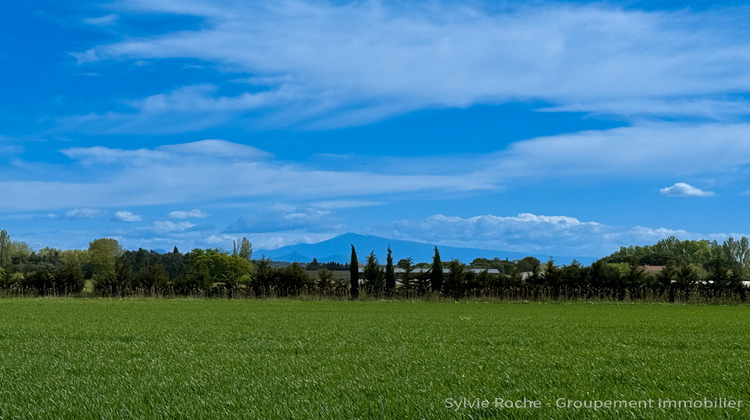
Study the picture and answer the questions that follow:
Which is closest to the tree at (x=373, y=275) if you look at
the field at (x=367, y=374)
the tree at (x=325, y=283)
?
the tree at (x=325, y=283)

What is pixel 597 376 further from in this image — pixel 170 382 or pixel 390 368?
pixel 170 382

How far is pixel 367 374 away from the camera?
8094 mm

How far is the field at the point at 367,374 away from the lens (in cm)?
621

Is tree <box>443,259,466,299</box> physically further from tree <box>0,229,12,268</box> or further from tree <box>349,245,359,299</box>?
tree <box>0,229,12,268</box>

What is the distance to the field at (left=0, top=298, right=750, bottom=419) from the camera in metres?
6.21

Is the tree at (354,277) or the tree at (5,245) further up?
the tree at (5,245)

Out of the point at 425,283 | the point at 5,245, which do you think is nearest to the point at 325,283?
the point at 425,283

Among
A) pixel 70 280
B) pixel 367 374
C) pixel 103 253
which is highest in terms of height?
pixel 103 253

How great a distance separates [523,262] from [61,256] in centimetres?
8821

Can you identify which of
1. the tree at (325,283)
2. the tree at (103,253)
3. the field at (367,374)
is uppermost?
the tree at (103,253)

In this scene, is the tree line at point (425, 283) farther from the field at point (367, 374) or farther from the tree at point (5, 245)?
the tree at point (5, 245)

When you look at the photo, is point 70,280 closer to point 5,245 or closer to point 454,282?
point 454,282

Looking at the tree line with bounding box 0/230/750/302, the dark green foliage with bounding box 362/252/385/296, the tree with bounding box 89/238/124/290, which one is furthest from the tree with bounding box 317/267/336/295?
the tree with bounding box 89/238/124/290

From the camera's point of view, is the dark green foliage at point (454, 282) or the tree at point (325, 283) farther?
the tree at point (325, 283)
